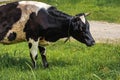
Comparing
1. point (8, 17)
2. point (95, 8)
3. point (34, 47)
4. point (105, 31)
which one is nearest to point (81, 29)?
point (34, 47)

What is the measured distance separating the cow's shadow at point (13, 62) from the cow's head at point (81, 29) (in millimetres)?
1145

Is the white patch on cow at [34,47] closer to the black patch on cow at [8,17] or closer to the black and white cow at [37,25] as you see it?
the black and white cow at [37,25]

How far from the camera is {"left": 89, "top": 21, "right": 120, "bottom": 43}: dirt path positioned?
49.5 ft

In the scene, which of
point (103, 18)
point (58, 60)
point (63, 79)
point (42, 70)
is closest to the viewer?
point (63, 79)

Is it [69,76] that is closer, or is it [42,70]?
[69,76]

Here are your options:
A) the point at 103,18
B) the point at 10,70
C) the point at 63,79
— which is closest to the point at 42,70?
the point at 10,70

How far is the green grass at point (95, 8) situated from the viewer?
19.5 meters

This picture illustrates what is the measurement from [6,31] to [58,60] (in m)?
1.42

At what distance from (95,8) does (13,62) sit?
37.3 ft

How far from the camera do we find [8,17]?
32.0 feet

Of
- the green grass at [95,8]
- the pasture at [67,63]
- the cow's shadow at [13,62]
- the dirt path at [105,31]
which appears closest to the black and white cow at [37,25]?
the cow's shadow at [13,62]

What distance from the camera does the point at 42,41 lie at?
31.7ft

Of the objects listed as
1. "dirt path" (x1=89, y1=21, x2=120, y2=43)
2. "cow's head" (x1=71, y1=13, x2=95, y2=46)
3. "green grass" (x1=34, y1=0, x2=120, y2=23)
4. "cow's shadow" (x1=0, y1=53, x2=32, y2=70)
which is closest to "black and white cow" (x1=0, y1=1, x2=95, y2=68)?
"cow's head" (x1=71, y1=13, x2=95, y2=46)

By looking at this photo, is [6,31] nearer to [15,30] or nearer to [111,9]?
[15,30]
